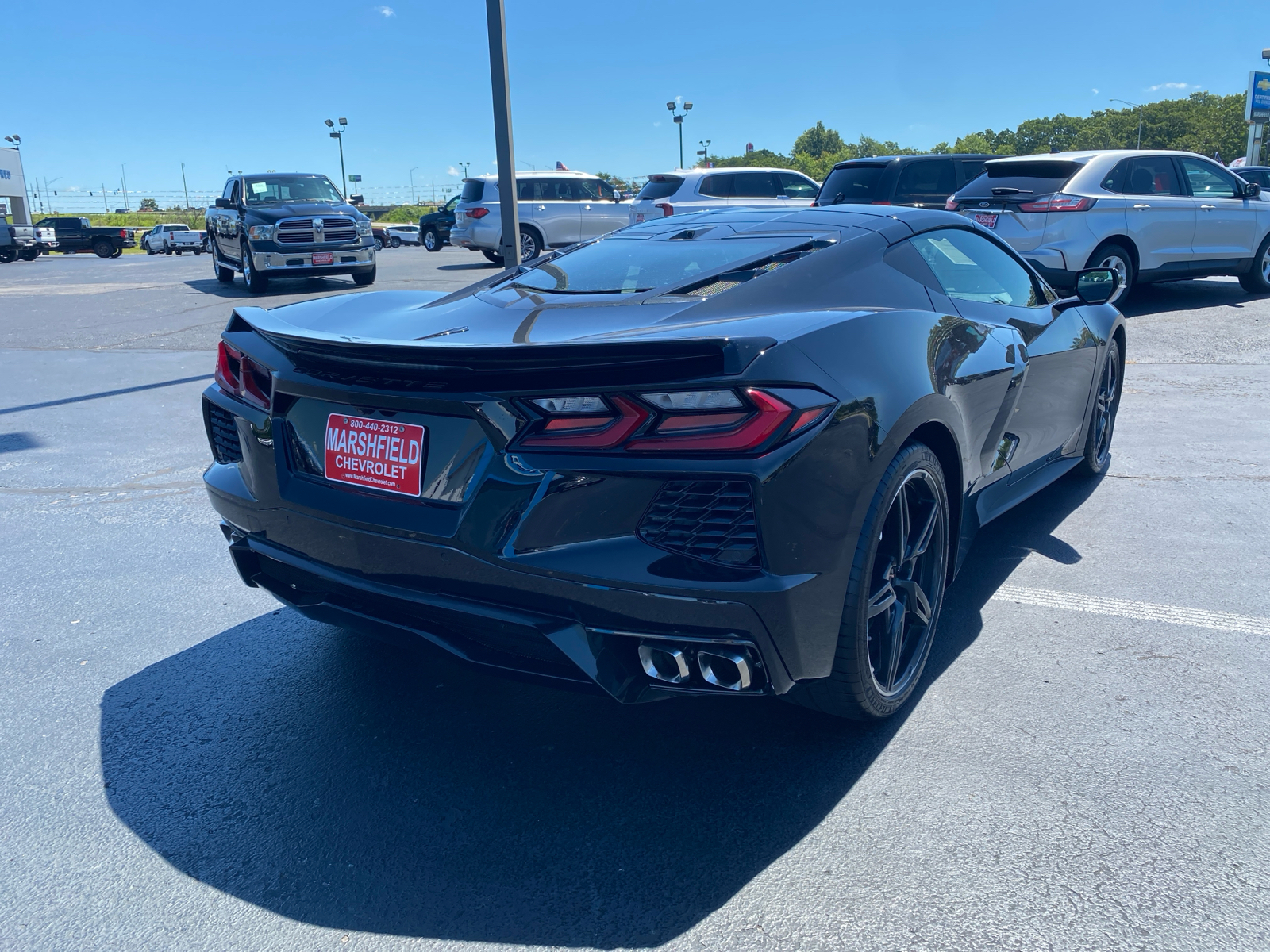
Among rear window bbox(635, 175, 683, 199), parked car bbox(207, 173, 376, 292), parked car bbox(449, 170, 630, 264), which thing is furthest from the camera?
parked car bbox(449, 170, 630, 264)

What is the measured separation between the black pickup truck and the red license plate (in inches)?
1798

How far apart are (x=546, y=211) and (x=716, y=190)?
4.75 m

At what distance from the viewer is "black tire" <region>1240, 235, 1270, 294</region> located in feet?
38.5

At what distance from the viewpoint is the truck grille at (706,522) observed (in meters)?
2.08

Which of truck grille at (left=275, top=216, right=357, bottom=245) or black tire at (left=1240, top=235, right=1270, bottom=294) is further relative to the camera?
truck grille at (left=275, top=216, right=357, bottom=245)

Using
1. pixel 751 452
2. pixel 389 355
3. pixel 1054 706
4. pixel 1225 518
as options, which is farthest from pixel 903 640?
pixel 1225 518

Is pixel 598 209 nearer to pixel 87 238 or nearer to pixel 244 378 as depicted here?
pixel 244 378

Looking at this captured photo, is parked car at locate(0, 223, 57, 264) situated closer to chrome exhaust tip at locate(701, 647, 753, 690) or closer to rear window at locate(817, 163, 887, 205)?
rear window at locate(817, 163, 887, 205)

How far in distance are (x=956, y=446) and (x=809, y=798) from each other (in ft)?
3.73

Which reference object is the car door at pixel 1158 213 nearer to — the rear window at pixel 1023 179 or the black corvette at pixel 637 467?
the rear window at pixel 1023 179

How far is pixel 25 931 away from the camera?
6.64 ft

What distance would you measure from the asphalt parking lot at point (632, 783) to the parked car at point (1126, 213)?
6.35 m

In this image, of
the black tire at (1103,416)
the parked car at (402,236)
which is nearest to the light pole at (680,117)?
the parked car at (402,236)

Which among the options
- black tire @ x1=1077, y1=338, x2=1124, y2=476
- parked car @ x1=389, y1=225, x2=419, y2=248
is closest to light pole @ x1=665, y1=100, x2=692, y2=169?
parked car @ x1=389, y1=225, x2=419, y2=248
